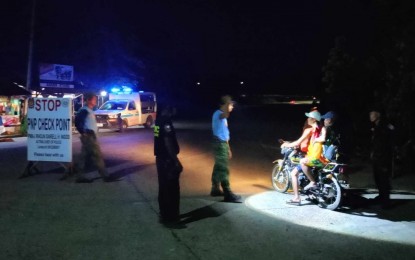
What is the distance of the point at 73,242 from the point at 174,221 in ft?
5.34

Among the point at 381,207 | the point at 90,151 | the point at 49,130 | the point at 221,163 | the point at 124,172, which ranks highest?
the point at 49,130

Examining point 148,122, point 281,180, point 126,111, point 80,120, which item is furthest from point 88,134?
point 148,122

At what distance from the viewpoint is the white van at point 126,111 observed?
26.1m

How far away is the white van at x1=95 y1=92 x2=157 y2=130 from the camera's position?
26.1 meters

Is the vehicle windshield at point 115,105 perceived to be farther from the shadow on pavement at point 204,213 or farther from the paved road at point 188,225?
the shadow on pavement at point 204,213

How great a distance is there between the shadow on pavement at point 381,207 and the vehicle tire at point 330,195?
0.18 meters

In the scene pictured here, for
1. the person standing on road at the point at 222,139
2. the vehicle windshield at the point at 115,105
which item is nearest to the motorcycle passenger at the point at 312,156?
the person standing on road at the point at 222,139

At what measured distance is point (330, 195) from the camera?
8.32m

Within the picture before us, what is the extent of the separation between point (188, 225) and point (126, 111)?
20395mm

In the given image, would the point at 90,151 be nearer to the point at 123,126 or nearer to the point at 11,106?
the point at 123,126

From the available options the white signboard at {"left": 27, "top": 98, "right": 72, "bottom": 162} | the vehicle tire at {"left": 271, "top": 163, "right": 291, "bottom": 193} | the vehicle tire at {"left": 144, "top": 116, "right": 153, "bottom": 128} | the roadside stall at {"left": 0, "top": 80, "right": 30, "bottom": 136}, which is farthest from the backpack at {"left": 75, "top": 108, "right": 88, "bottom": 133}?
the vehicle tire at {"left": 144, "top": 116, "right": 153, "bottom": 128}

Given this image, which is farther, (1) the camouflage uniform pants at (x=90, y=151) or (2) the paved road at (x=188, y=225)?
(1) the camouflage uniform pants at (x=90, y=151)

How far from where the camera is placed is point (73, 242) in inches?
252

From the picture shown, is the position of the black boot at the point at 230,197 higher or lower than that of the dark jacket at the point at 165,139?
lower
